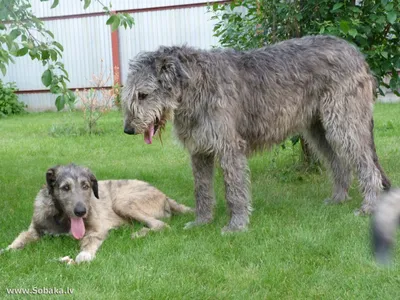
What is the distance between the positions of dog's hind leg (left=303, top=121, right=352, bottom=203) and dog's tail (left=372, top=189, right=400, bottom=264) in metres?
5.35

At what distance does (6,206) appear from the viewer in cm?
660

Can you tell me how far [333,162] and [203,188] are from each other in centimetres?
174

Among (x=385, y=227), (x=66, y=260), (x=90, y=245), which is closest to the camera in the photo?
(x=385, y=227)

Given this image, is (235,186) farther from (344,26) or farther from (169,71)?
(344,26)

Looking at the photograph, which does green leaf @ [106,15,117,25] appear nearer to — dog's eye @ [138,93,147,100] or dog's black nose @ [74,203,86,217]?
dog's eye @ [138,93,147,100]

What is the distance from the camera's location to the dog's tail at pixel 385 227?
1.11 m

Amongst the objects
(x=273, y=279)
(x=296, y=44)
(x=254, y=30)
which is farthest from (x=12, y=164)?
(x=273, y=279)

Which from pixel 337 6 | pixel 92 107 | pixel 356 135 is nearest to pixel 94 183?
pixel 356 135

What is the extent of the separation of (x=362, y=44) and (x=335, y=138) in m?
1.71

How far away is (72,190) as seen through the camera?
5184 millimetres

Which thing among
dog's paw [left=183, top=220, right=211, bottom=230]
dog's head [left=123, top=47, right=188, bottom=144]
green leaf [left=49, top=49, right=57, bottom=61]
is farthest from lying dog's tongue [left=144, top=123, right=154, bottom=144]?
green leaf [left=49, top=49, right=57, bottom=61]

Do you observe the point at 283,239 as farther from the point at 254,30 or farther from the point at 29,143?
the point at 29,143

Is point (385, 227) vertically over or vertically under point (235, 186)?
over

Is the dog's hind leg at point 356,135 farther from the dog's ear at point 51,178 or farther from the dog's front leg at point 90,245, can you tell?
the dog's ear at point 51,178
